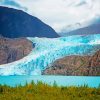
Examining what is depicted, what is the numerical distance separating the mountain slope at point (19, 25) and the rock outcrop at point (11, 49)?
2649 cm

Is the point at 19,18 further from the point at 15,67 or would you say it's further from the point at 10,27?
the point at 15,67

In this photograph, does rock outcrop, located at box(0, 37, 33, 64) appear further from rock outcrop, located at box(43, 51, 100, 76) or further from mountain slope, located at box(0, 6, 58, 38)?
rock outcrop, located at box(43, 51, 100, 76)

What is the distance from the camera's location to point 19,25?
616 ft

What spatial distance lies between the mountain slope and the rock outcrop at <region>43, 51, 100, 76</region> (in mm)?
59631

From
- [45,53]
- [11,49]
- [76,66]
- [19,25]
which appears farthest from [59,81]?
[19,25]

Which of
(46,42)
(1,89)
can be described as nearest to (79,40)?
(46,42)

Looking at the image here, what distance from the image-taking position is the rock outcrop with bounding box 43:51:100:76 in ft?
376

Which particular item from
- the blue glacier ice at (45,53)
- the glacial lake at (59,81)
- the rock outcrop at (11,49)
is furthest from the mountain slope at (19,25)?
the glacial lake at (59,81)

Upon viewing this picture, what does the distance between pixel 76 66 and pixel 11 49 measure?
1627 inches

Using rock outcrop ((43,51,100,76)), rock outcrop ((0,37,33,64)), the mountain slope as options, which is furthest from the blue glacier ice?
the mountain slope

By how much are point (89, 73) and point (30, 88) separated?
335ft

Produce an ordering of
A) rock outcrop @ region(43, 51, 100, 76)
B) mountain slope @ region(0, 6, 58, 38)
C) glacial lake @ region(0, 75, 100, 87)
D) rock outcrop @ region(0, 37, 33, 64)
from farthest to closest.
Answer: mountain slope @ region(0, 6, 58, 38) → rock outcrop @ region(0, 37, 33, 64) → rock outcrop @ region(43, 51, 100, 76) → glacial lake @ region(0, 75, 100, 87)

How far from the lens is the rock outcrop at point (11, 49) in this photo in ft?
498

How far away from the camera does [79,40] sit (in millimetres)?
92812
